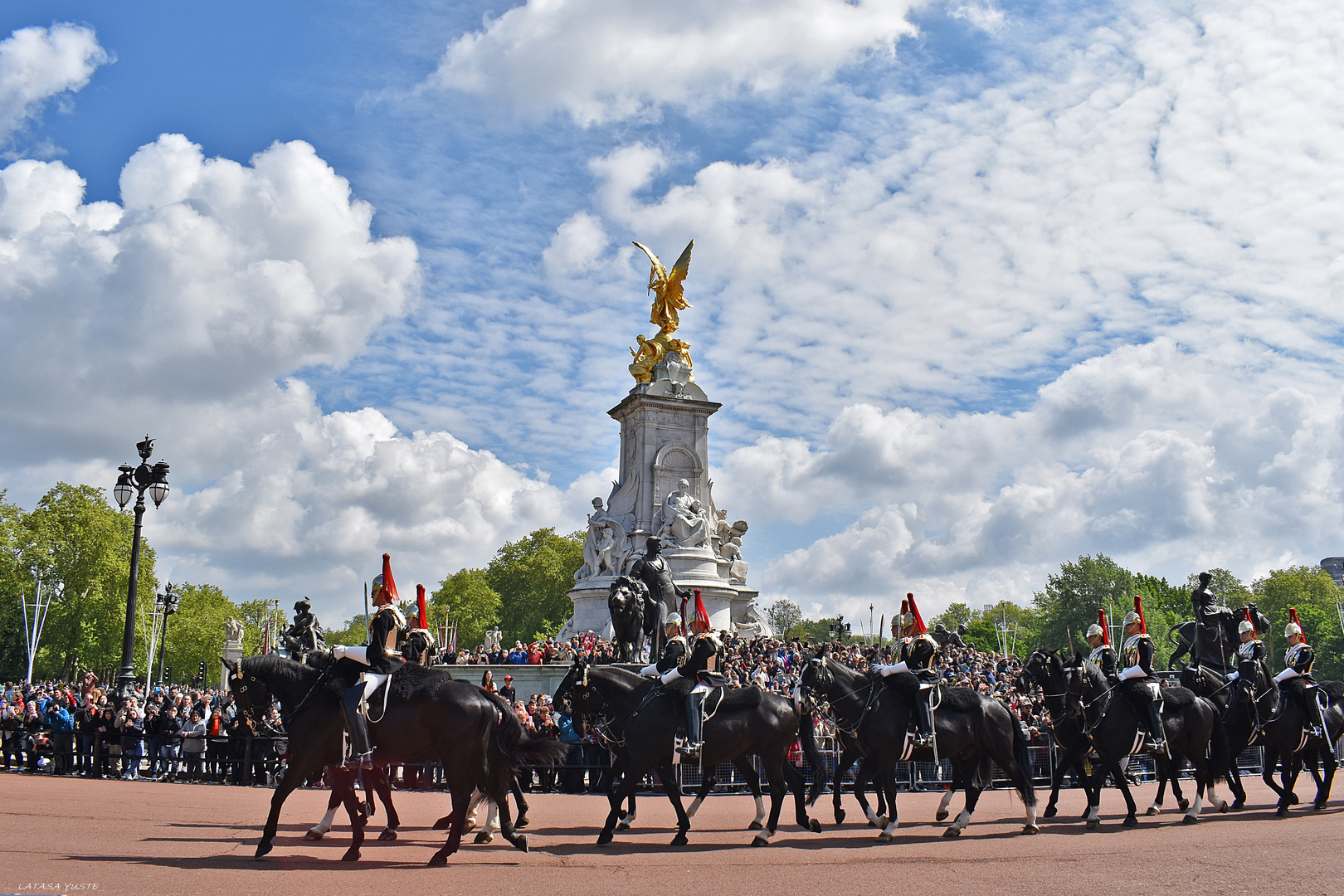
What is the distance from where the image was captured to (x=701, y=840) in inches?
499

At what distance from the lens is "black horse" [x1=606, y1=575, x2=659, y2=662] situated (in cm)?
2096

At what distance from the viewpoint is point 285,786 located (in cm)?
1047

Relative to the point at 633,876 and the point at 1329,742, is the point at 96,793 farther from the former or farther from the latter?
the point at 1329,742

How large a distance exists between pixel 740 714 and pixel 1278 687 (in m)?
8.57

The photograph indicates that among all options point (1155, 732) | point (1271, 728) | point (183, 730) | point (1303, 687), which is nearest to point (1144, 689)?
point (1155, 732)

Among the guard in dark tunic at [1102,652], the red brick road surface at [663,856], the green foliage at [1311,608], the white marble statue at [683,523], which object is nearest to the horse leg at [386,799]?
the red brick road surface at [663,856]

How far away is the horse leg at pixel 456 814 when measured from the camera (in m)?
10.4

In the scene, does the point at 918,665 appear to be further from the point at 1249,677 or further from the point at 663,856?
the point at 1249,677

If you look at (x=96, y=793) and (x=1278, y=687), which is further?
(x=96, y=793)

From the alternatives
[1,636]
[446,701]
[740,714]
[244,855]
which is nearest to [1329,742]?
[740,714]

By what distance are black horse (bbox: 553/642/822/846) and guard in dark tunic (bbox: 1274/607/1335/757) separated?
768 cm

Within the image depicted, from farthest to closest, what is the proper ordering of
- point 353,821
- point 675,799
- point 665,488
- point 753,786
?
point 665,488
point 753,786
point 675,799
point 353,821

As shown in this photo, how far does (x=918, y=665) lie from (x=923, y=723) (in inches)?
29.4

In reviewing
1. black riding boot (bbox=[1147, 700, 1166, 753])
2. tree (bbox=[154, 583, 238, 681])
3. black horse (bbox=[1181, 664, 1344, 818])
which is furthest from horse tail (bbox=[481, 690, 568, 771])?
tree (bbox=[154, 583, 238, 681])
